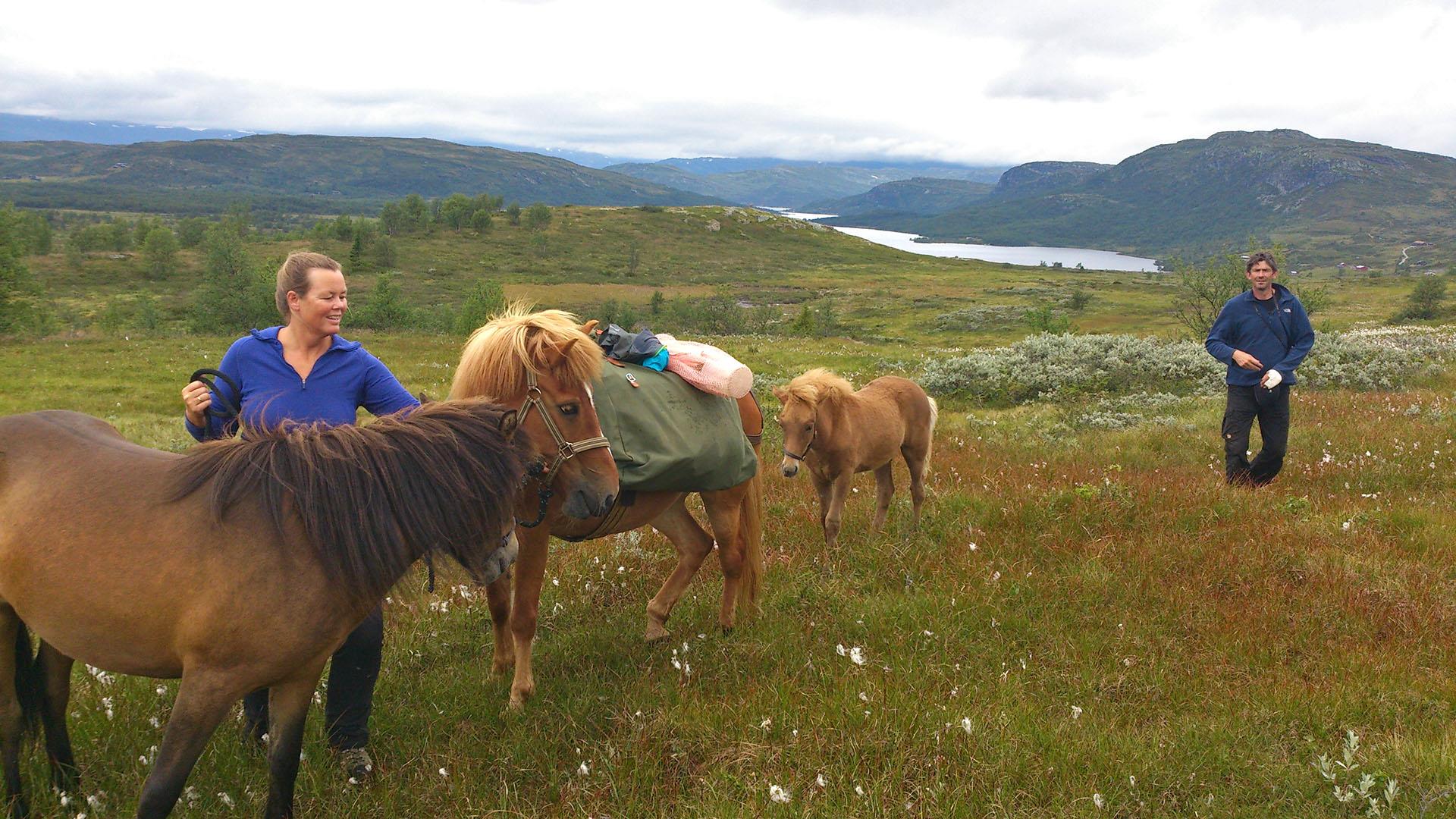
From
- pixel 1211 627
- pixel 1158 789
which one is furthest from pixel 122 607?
pixel 1211 627

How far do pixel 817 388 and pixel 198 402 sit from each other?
5402mm

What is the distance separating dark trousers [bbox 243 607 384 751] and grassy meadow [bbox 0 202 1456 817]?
0.54 feet

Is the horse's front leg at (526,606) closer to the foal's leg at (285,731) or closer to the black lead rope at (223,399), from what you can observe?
the foal's leg at (285,731)

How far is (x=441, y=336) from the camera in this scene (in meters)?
37.3

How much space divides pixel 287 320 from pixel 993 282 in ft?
461

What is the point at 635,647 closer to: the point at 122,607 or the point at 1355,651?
the point at 122,607

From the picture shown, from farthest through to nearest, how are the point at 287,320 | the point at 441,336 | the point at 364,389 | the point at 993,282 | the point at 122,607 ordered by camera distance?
the point at 993,282 → the point at 441,336 → the point at 364,389 → the point at 287,320 → the point at 122,607

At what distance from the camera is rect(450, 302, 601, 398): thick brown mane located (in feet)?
14.2

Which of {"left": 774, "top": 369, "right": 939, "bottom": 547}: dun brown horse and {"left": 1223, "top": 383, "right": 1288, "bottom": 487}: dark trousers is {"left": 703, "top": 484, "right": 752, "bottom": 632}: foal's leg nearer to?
{"left": 774, "top": 369, "right": 939, "bottom": 547}: dun brown horse

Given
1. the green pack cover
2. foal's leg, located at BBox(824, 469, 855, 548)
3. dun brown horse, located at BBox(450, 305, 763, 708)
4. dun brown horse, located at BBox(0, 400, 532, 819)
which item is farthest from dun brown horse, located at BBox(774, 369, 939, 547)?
dun brown horse, located at BBox(0, 400, 532, 819)

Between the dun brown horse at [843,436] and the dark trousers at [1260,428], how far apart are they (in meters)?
3.40

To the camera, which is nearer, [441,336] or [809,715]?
[809,715]

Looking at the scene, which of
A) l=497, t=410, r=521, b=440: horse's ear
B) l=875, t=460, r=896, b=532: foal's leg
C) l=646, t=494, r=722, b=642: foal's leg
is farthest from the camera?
l=875, t=460, r=896, b=532: foal's leg

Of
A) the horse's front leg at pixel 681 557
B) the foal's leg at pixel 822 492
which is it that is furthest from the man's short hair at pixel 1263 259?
the horse's front leg at pixel 681 557
